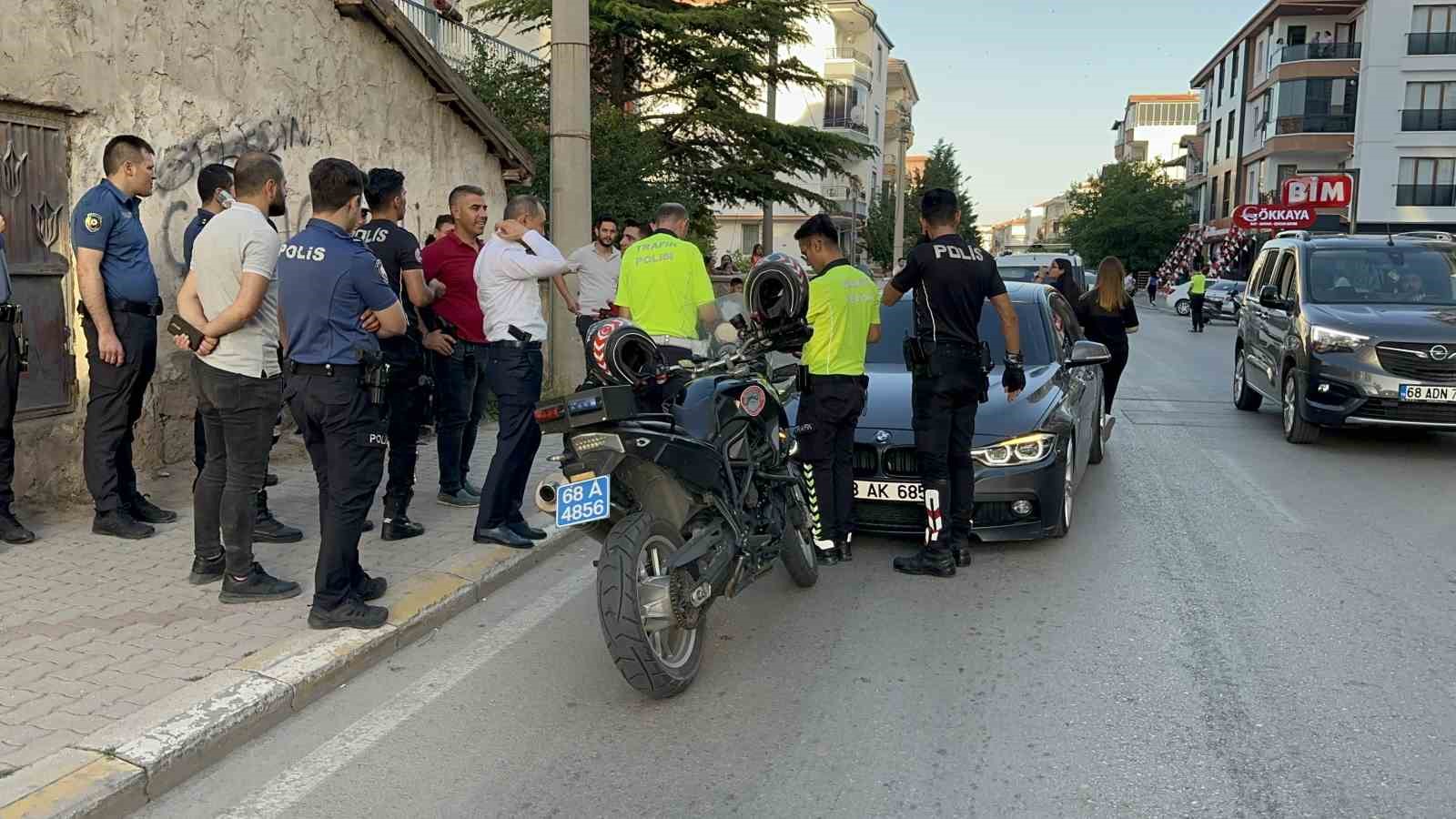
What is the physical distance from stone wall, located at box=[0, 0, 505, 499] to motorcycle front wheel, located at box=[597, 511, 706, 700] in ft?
14.5

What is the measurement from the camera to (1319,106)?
5525cm

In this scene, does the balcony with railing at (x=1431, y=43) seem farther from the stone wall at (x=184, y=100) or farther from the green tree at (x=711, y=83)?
the stone wall at (x=184, y=100)

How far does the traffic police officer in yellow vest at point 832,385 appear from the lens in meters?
6.02

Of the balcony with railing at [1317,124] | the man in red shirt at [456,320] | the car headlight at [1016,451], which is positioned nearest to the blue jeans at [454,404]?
the man in red shirt at [456,320]

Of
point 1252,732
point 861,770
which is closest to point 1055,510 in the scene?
point 1252,732

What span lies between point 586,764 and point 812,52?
55756mm

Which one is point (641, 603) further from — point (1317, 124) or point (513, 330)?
point (1317, 124)

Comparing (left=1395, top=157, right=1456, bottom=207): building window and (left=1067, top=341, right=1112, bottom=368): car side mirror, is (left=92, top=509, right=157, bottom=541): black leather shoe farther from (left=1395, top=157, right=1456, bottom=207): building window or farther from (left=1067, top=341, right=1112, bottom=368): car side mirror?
(left=1395, top=157, right=1456, bottom=207): building window

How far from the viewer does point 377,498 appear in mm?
A: 7523

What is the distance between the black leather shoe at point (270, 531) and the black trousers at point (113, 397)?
2.47 ft

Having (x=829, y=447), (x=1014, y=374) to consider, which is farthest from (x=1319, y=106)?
(x=829, y=447)

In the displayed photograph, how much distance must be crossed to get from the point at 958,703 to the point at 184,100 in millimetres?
6420

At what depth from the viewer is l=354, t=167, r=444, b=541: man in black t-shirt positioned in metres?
6.14

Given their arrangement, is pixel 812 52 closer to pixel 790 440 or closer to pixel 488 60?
pixel 488 60
